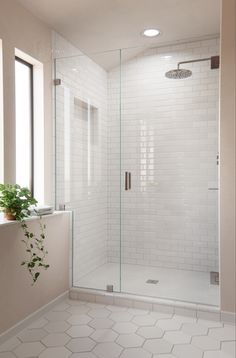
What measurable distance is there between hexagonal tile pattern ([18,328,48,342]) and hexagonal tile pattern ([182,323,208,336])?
1.04 m

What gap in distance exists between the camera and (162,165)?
3469 millimetres

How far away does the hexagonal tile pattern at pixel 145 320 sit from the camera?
8.09 ft

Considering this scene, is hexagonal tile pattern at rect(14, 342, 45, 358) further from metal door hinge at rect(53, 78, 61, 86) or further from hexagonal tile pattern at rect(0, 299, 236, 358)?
metal door hinge at rect(53, 78, 61, 86)

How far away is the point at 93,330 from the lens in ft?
7.73

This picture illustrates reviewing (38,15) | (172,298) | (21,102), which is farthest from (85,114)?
(172,298)

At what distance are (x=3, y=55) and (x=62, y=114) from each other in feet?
2.88

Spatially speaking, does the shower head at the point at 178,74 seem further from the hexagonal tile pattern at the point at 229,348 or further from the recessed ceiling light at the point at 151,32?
the hexagonal tile pattern at the point at 229,348

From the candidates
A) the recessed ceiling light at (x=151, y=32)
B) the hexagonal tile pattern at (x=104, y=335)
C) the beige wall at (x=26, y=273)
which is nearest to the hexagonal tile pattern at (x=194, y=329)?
the hexagonal tile pattern at (x=104, y=335)

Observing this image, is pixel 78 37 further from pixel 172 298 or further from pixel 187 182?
pixel 172 298

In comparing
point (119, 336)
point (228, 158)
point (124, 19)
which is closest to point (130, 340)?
point (119, 336)

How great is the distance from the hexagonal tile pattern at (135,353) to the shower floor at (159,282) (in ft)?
2.44

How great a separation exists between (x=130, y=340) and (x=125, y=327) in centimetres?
19

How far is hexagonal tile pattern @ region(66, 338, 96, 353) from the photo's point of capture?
6.89ft

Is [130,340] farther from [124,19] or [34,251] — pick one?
[124,19]
